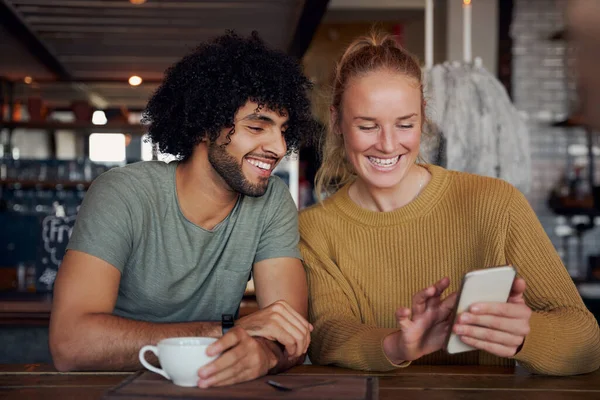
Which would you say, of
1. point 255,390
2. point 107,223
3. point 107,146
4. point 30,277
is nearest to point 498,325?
point 255,390

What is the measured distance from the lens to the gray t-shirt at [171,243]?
81.0 inches

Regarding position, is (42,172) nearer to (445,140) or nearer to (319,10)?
(319,10)

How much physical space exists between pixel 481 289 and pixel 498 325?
0.15m

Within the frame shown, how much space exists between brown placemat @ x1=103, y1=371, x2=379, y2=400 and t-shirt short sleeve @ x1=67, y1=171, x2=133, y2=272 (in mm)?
514

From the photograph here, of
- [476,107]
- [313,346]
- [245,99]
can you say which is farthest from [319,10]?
[313,346]

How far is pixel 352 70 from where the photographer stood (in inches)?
85.7

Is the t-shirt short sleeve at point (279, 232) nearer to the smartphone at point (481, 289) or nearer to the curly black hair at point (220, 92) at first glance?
the curly black hair at point (220, 92)

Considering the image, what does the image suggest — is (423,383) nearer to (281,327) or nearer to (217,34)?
(281,327)

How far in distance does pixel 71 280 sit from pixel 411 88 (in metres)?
0.99

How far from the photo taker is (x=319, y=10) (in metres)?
5.29

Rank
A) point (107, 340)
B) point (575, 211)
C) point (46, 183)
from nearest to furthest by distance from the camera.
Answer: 1. point (107, 340)
2. point (575, 211)
3. point (46, 183)

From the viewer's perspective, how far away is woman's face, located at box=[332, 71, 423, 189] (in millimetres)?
2080

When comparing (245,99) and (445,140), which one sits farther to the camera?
(445,140)

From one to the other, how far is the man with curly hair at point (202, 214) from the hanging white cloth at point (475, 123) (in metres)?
1.47
